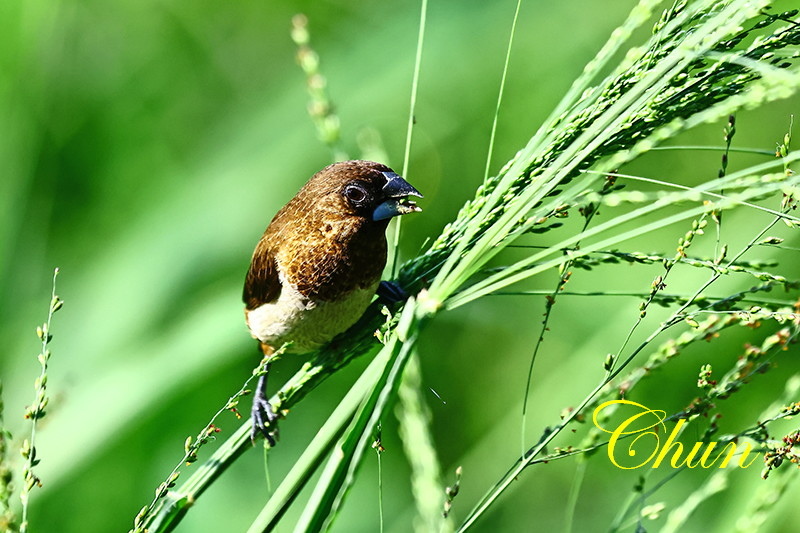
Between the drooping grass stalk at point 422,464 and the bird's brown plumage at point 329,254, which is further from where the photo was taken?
the bird's brown plumage at point 329,254

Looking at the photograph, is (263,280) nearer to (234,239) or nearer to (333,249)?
(333,249)

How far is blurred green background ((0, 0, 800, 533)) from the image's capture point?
127 inches

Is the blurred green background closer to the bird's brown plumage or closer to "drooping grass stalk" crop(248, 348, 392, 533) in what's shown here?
the bird's brown plumage

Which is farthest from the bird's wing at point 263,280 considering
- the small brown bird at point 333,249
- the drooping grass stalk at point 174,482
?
the drooping grass stalk at point 174,482

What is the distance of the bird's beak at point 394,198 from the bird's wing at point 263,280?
367 mm

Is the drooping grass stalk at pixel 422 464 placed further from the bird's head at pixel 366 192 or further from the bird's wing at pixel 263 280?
the bird's wing at pixel 263 280

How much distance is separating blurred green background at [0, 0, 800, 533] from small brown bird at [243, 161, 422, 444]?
2.67ft


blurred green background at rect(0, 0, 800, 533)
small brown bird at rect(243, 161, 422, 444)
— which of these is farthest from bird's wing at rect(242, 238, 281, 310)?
blurred green background at rect(0, 0, 800, 533)

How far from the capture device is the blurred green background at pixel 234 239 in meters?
3.21

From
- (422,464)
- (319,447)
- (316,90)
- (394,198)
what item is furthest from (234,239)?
(319,447)

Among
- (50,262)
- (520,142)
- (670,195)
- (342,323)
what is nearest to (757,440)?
(670,195)

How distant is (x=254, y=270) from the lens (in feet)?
8.18

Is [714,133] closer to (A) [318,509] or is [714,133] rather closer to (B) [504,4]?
(B) [504,4]

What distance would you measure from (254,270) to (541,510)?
1.84 m
